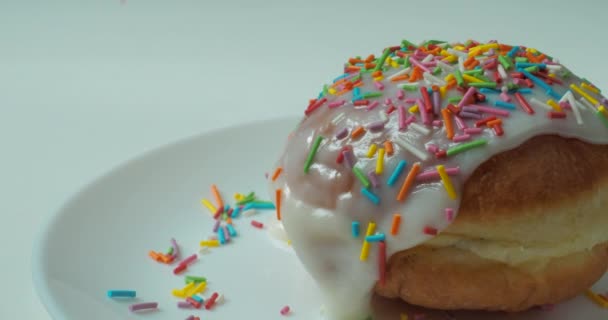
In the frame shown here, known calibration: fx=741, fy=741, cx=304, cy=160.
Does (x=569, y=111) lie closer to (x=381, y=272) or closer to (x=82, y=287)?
(x=381, y=272)

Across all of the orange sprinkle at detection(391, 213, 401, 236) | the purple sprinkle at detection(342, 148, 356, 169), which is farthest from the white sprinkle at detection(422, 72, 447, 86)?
the orange sprinkle at detection(391, 213, 401, 236)

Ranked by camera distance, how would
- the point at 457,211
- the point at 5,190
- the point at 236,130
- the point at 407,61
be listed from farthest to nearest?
the point at 5,190 < the point at 236,130 < the point at 407,61 < the point at 457,211

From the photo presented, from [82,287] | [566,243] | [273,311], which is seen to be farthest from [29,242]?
[566,243]

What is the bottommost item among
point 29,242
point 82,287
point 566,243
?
point 29,242

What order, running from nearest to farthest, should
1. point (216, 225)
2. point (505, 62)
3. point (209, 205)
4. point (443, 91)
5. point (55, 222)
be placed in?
point (443, 91)
point (505, 62)
point (55, 222)
point (216, 225)
point (209, 205)

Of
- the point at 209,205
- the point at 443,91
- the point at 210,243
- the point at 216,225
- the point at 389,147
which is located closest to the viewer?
the point at 389,147

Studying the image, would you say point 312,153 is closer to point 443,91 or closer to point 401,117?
point 401,117

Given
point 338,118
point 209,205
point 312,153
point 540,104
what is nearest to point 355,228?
point 312,153

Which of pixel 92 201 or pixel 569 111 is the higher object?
pixel 569 111
